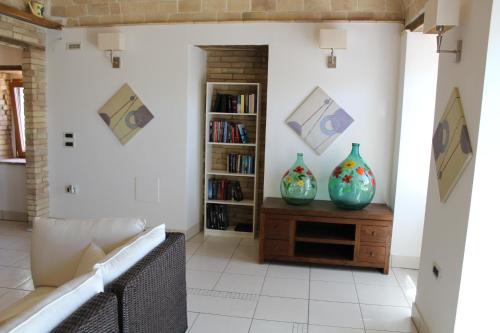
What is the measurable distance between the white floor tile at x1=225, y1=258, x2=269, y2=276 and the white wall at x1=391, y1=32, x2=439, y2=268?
4.43 ft

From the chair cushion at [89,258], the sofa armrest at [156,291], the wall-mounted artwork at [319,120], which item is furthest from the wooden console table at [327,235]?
the chair cushion at [89,258]

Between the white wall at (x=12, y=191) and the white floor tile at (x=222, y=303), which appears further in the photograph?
the white wall at (x=12, y=191)

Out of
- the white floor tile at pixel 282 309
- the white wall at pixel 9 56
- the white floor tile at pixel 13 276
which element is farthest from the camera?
the white wall at pixel 9 56

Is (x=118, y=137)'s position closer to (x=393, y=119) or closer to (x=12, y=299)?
(x=12, y=299)

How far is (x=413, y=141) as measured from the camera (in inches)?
153

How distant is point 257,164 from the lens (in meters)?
4.81

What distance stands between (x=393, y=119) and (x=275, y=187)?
143cm

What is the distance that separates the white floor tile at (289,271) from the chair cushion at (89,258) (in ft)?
6.21

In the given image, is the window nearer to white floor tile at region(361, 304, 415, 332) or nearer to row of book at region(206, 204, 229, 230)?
row of book at region(206, 204, 229, 230)

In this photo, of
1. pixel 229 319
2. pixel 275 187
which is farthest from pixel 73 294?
pixel 275 187

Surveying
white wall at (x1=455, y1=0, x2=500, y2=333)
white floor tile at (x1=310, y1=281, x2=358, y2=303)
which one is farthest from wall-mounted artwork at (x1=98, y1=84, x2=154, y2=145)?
white wall at (x1=455, y1=0, x2=500, y2=333)

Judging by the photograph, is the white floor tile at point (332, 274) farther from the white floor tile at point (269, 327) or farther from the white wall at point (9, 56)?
the white wall at point (9, 56)

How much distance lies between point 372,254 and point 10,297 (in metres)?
3.15

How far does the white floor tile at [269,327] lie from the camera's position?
277cm
